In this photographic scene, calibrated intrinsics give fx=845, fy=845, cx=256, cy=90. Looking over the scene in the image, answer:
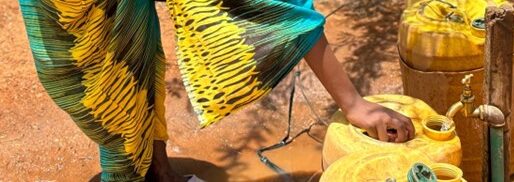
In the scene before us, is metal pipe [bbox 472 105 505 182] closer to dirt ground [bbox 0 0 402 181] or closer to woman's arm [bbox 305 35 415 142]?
woman's arm [bbox 305 35 415 142]

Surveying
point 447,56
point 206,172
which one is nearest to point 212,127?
point 206,172

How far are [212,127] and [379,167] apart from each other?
5.34 feet

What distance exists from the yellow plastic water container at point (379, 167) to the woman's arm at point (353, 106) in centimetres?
13

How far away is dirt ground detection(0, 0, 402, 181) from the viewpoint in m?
3.57

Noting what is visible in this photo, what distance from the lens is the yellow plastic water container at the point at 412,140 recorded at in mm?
2443

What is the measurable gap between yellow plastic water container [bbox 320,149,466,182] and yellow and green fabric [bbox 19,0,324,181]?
0.35 meters

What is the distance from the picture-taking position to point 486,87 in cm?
218

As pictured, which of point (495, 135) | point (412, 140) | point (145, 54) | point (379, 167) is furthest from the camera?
point (145, 54)

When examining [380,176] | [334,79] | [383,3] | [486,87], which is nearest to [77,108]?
[334,79]

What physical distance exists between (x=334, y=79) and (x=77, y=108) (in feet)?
2.82

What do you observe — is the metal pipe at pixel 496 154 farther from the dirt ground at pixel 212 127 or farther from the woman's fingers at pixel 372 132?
the dirt ground at pixel 212 127

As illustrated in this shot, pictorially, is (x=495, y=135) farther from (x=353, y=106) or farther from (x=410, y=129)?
(x=353, y=106)

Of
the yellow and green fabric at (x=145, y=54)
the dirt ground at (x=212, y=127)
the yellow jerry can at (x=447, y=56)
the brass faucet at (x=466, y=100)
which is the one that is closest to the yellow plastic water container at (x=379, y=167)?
the brass faucet at (x=466, y=100)

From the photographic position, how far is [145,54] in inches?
110
